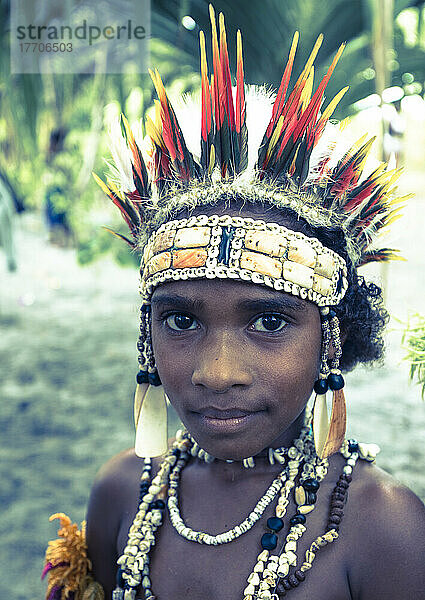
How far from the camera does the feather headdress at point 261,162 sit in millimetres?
1432

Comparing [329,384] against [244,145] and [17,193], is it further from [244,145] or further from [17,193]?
[17,193]

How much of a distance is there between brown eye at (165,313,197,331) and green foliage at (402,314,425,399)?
501 mm

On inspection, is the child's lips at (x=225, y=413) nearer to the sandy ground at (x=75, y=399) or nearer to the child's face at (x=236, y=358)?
the child's face at (x=236, y=358)

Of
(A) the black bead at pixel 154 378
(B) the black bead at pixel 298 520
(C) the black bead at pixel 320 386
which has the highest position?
(A) the black bead at pixel 154 378

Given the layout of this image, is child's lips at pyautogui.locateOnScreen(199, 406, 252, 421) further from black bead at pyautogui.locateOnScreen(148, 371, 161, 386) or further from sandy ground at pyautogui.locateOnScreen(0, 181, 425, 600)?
sandy ground at pyautogui.locateOnScreen(0, 181, 425, 600)

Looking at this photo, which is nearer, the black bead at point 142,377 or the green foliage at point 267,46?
the black bead at point 142,377

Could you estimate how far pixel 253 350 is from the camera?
1385mm

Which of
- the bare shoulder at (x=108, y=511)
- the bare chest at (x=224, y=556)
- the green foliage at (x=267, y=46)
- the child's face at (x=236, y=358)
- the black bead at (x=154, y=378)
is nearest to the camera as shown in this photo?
the child's face at (x=236, y=358)

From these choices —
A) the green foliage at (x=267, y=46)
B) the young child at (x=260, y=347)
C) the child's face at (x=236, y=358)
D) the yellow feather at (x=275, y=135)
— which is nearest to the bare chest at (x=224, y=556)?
the young child at (x=260, y=347)

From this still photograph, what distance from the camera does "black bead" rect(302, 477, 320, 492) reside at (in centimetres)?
159

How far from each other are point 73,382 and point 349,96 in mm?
3033

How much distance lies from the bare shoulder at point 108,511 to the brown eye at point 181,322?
62 centimetres

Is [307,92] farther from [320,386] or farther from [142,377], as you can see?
[142,377]

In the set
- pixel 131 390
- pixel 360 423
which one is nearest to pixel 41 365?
pixel 131 390
